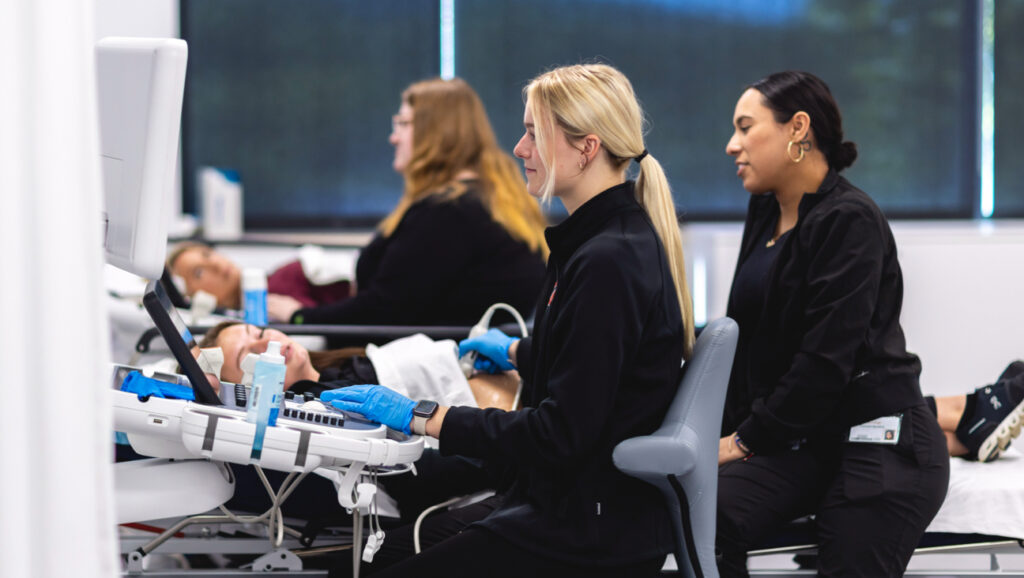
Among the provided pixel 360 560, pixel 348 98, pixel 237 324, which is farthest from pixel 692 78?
pixel 360 560

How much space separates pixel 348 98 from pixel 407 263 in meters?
1.74

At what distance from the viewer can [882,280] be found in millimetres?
1957

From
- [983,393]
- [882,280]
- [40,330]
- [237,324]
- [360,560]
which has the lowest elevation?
[360,560]

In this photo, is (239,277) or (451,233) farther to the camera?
(239,277)

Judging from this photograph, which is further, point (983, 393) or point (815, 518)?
point (983, 393)

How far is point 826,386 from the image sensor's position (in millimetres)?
1885

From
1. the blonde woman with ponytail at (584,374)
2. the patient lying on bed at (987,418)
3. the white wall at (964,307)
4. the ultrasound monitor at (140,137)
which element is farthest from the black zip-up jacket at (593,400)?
the white wall at (964,307)

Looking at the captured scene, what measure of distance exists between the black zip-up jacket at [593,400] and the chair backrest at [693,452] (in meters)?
0.03

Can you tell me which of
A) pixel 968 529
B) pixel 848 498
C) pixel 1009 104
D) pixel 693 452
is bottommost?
pixel 968 529

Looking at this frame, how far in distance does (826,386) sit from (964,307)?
2001 mm

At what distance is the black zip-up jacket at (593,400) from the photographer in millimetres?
1454

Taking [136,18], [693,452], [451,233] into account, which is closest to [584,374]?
[693,452]

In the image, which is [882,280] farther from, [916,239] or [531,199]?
[916,239]

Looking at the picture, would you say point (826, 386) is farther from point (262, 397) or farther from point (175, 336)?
point (175, 336)
